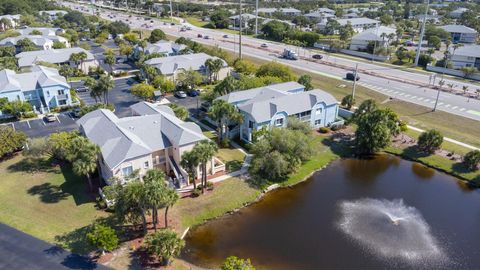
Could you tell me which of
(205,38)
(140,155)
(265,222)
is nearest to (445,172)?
(265,222)

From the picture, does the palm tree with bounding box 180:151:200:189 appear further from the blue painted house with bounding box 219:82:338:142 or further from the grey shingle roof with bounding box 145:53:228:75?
the grey shingle roof with bounding box 145:53:228:75

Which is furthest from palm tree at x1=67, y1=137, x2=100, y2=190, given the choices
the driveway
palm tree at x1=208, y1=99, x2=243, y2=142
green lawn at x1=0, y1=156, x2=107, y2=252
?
palm tree at x1=208, y1=99, x2=243, y2=142

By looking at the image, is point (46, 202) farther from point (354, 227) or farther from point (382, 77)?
point (382, 77)

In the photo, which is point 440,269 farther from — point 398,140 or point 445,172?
point 398,140

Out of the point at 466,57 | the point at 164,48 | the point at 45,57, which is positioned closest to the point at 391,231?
the point at 164,48

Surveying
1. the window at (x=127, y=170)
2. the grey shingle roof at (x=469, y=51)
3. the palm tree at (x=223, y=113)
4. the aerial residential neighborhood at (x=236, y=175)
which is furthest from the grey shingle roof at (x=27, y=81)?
the grey shingle roof at (x=469, y=51)

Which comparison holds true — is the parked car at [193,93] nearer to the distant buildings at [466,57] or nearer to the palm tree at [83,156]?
the palm tree at [83,156]
